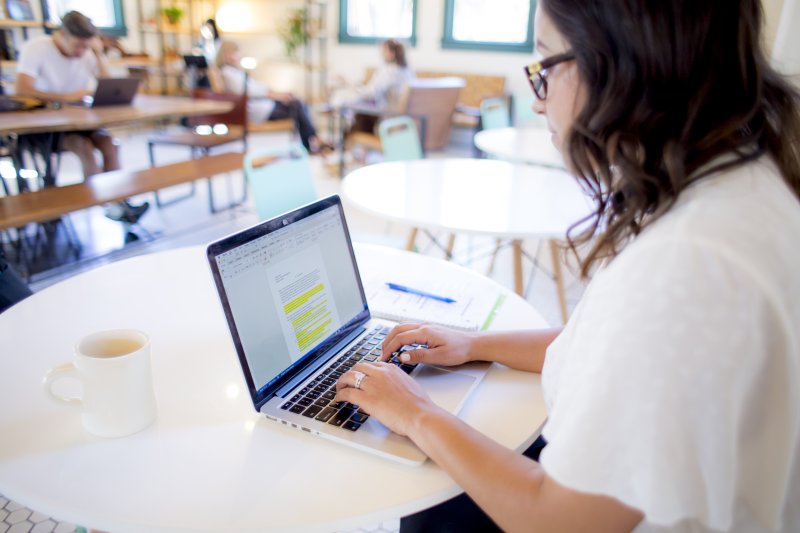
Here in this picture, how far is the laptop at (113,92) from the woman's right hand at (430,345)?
356 cm

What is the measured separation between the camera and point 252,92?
718 cm

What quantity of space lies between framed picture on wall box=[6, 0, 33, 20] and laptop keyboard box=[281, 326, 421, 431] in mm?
6866

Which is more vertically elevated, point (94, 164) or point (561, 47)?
point (561, 47)

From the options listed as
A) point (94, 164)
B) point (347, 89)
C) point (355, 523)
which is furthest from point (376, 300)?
point (347, 89)

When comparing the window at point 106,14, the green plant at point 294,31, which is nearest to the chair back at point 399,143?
the green plant at point 294,31

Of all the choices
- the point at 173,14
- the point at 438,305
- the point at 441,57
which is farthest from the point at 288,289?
the point at 173,14

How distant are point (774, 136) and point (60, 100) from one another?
14.2ft

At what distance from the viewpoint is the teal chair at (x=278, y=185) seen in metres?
1.91

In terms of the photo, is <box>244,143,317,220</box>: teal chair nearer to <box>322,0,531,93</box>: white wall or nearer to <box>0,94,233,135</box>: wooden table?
<box>0,94,233,135</box>: wooden table

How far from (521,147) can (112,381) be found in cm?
283

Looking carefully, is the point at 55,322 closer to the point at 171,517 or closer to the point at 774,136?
the point at 171,517

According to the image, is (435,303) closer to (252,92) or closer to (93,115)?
(93,115)

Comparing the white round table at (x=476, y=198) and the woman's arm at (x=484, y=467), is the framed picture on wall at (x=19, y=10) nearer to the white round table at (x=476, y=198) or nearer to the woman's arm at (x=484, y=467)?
the white round table at (x=476, y=198)

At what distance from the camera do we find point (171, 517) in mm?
660
